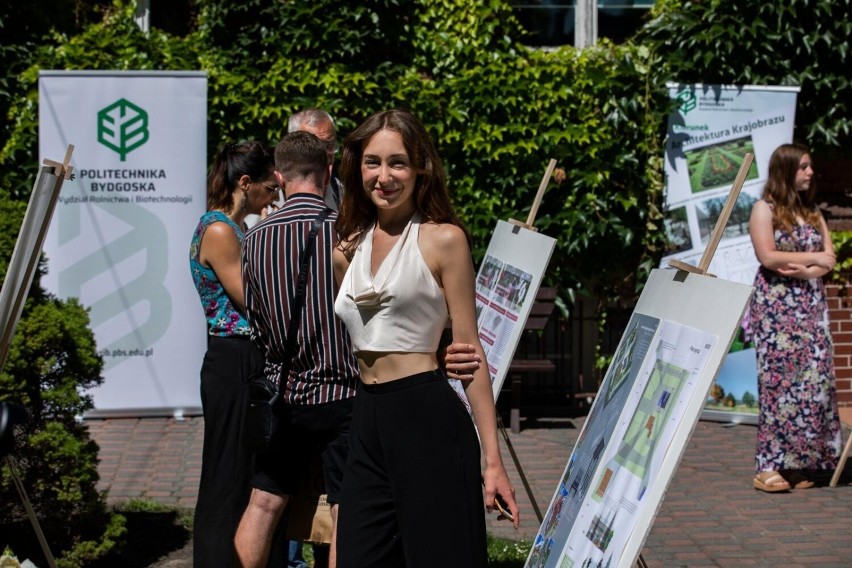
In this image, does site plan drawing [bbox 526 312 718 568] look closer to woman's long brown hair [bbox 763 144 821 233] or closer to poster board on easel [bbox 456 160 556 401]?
poster board on easel [bbox 456 160 556 401]

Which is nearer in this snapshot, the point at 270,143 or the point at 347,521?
the point at 347,521

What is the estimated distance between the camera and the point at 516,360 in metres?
9.02

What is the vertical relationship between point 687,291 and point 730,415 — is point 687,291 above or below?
above

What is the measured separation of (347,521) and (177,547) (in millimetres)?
2598

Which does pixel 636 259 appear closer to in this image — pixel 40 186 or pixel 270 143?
pixel 270 143

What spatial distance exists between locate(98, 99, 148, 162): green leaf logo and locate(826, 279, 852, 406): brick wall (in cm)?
562

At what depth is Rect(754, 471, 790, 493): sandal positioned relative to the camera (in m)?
6.88

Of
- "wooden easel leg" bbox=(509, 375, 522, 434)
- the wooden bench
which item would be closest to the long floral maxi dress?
the wooden bench

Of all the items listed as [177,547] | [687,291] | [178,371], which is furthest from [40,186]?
[178,371]

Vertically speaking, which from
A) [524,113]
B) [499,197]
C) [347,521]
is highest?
[524,113]

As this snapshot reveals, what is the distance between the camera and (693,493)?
6902mm

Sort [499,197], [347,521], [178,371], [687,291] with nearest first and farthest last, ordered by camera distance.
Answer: [687,291] < [347,521] < [178,371] < [499,197]

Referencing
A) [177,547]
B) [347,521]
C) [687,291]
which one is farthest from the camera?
[177,547]

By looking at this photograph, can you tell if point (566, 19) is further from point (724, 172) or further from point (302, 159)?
point (302, 159)
